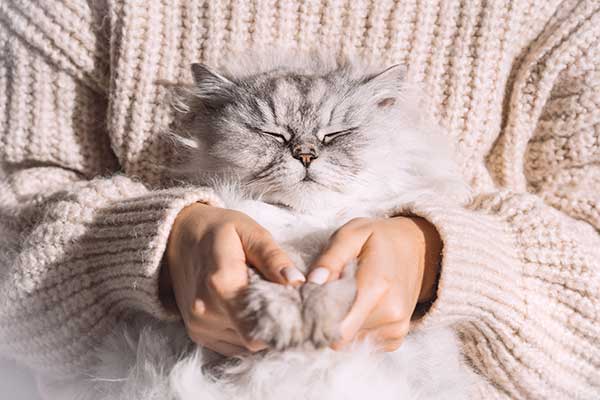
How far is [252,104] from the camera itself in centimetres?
104

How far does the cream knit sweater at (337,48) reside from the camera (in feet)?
3.20

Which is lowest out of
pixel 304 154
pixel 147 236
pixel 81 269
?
pixel 81 269

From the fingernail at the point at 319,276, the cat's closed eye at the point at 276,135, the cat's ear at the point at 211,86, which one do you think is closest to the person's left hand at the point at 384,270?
the fingernail at the point at 319,276

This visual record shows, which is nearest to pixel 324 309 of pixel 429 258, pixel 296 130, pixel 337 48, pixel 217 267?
pixel 217 267

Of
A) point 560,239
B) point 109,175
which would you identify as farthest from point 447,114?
point 109,175

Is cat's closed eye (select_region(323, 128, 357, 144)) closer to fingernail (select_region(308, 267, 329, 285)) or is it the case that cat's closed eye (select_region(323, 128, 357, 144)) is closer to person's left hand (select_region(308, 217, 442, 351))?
person's left hand (select_region(308, 217, 442, 351))

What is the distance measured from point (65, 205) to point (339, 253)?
1.65ft

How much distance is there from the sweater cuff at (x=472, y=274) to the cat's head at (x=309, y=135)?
13 cm

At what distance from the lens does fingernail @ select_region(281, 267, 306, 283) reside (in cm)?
72

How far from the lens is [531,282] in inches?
38.1

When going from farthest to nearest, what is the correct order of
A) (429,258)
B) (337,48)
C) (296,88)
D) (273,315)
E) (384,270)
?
(337,48) → (296,88) → (429,258) → (384,270) → (273,315)

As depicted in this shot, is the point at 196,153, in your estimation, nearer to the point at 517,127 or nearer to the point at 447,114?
the point at 447,114

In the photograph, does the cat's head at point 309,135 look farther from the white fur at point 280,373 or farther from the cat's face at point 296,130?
the white fur at point 280,373

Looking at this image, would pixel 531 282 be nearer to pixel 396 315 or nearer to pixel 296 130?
pixel 396 315
